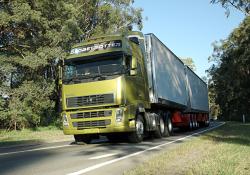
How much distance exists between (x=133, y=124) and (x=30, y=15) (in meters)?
17.9

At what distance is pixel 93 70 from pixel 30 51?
18.7 metres

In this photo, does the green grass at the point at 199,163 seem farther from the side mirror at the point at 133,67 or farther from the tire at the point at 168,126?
the tire at the point at 168,126

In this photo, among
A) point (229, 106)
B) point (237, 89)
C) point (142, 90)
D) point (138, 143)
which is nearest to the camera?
point (138, 143)

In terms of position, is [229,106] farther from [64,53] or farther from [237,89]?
[64,53]

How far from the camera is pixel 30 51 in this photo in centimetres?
3219

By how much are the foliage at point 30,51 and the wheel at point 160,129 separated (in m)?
13.3

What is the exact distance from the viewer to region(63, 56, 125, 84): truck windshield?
47.3ft

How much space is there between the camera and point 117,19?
4412cm

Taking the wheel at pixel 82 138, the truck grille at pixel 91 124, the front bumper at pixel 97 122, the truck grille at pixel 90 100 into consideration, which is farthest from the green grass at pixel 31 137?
the truck grille at pixel 90 100

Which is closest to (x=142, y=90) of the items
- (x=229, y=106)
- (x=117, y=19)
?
(x=117, y=19)

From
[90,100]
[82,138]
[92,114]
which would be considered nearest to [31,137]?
[82,138]

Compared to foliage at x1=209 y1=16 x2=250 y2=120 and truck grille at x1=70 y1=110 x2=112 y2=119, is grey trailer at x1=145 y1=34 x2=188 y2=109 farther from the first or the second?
foliage at x1=209 y1=16 x2=250 y2=120

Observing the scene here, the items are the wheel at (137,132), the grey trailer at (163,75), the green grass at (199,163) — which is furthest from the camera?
the grey trailer at (163,75)

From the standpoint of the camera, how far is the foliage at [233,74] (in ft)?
185
